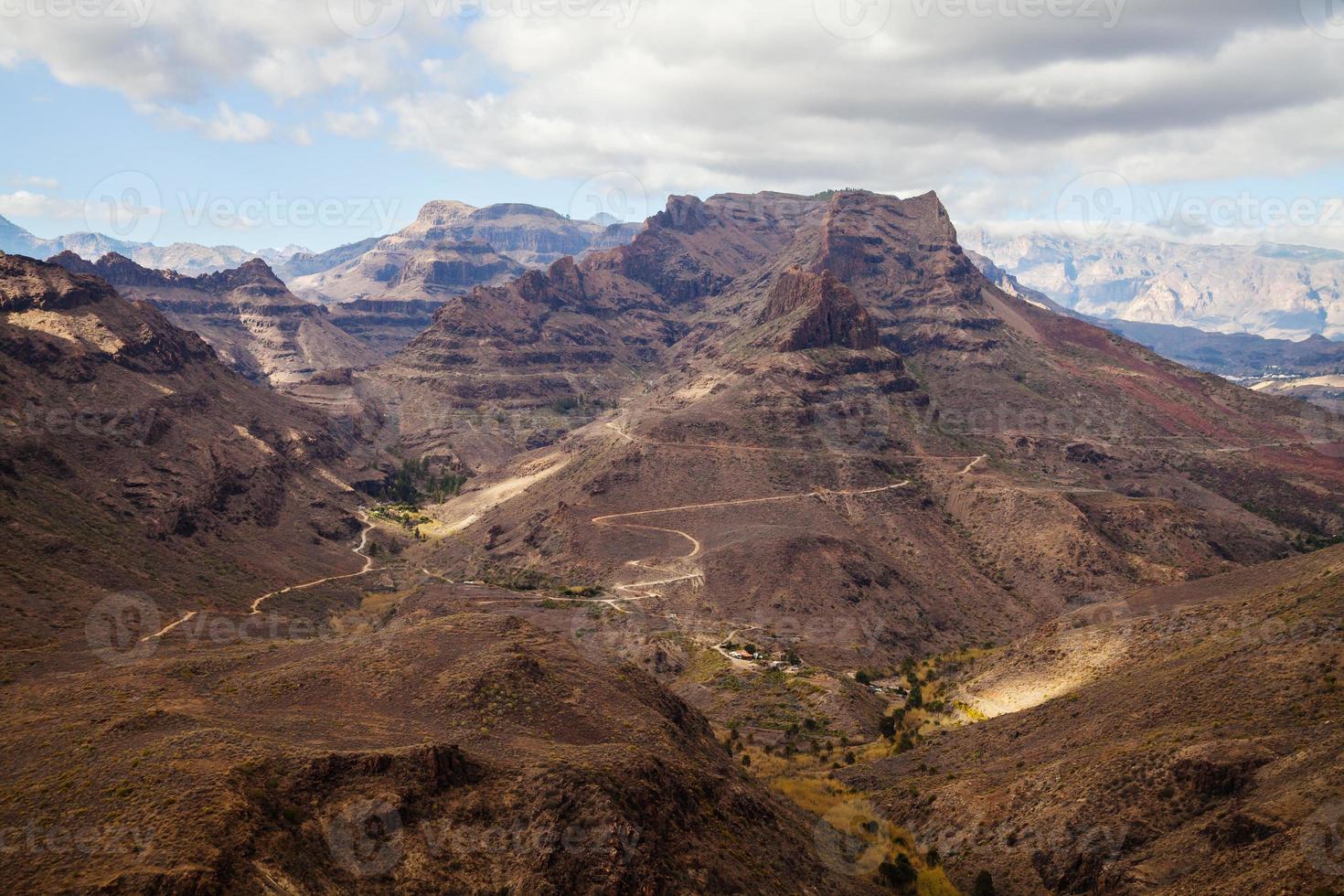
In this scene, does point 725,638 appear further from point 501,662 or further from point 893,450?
point 893,450

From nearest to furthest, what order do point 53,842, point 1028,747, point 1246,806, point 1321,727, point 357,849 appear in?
point 53,842
point 357,849
point 1246,806
point 1321,727
point 1028,747

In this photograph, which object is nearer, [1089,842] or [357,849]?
[357,849]

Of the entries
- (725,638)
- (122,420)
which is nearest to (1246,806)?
(725,638)

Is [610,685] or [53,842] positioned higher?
[53,842]
